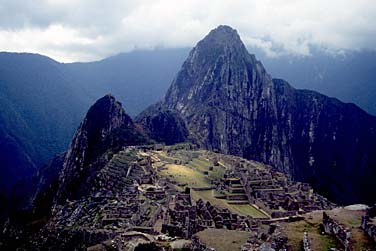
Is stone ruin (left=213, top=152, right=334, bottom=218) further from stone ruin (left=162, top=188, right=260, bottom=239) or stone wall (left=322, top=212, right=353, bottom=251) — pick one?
stone wall (left=322, top=212, right=353, bottom=251)

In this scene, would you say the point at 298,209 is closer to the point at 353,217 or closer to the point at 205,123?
the point at 353,217

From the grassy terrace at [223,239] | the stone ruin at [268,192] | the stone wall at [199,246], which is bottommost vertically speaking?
the stone ruin at [268,192]

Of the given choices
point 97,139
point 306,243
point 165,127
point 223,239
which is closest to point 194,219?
point 223,239

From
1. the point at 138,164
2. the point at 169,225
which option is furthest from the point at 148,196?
the point at 138,164

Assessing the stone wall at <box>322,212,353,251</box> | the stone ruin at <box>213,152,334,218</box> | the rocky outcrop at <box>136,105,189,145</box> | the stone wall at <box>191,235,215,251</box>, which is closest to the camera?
the stone wall at <box>322,212,353,251</box>

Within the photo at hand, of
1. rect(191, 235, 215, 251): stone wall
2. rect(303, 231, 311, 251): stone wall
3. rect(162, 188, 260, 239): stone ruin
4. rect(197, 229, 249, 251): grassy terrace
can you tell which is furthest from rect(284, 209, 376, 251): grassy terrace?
rect(162, 188, 260, 239): stone ruin

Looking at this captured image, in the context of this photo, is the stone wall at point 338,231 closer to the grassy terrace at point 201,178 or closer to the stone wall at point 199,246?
the stone wall at point 199,246

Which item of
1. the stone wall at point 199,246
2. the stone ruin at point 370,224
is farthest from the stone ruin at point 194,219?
the stone ruin at point 370,224
